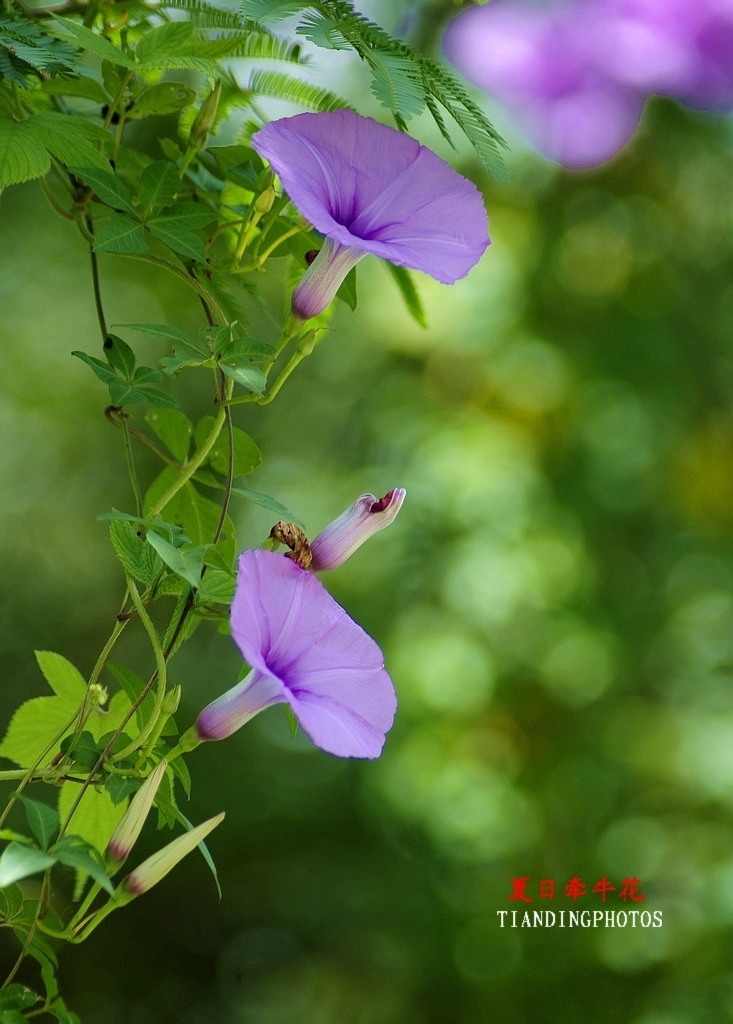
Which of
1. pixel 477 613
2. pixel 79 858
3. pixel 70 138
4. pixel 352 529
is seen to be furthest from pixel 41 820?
pixel 477 613

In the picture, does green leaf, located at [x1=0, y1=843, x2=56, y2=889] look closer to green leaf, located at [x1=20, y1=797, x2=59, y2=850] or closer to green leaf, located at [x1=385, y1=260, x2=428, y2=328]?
green leaf, located at [x1=20, y1=797, x2=59, y2=850]

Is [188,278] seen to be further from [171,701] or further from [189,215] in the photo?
[171,701]

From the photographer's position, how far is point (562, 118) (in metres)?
1.02

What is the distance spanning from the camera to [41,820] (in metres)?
0.30

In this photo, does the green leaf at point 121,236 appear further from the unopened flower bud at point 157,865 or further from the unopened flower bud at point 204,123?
the unopened flower bud at point 157,865

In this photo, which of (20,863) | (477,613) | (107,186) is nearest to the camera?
(20,863)

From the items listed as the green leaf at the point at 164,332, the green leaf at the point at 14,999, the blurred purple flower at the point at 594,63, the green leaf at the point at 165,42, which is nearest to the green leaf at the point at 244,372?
the green leaf at the point at 164,332

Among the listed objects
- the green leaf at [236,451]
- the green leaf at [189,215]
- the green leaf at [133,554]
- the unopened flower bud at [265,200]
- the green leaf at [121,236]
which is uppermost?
the unopened flower bud at [265,200]

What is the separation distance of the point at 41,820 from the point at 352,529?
5.4 inches

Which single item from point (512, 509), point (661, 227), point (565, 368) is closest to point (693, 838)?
point (512, 509)

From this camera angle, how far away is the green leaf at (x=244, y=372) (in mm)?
335

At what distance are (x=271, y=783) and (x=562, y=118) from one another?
0.81m

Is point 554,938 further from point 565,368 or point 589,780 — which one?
point 565,368

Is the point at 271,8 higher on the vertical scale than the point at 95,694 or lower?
higher
